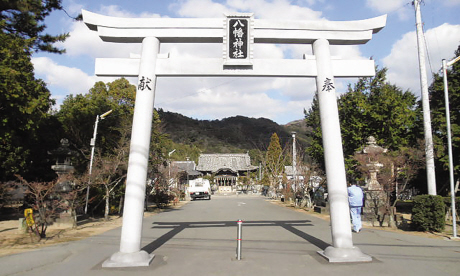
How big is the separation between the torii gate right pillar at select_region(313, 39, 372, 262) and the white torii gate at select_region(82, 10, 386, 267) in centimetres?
2

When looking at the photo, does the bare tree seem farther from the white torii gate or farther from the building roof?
the building roof

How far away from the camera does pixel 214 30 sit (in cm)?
725

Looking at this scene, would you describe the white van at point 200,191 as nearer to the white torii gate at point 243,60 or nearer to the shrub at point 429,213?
the shrub at point 429,213

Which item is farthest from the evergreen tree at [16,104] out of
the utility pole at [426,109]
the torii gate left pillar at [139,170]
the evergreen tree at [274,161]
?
the evergreen tree at [274,161]

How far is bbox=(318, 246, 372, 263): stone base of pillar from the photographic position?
6113mm

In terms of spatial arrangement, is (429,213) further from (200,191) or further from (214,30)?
(200,191)

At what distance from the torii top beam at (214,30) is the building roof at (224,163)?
48.4 meters

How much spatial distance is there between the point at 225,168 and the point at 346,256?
158 ft

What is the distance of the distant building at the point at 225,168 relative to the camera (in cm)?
5425

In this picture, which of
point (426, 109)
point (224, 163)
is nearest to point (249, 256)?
point (426, 109)

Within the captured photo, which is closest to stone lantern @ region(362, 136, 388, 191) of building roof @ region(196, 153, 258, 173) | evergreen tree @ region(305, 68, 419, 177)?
evergreen tree @ region(305, 68, 419, 177)

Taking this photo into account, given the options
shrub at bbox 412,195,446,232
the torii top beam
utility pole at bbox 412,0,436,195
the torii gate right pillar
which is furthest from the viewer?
utility pole at bbox 412,0,436,195

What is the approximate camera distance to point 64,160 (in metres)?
13.4

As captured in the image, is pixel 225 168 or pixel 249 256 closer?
pixel 249 256
